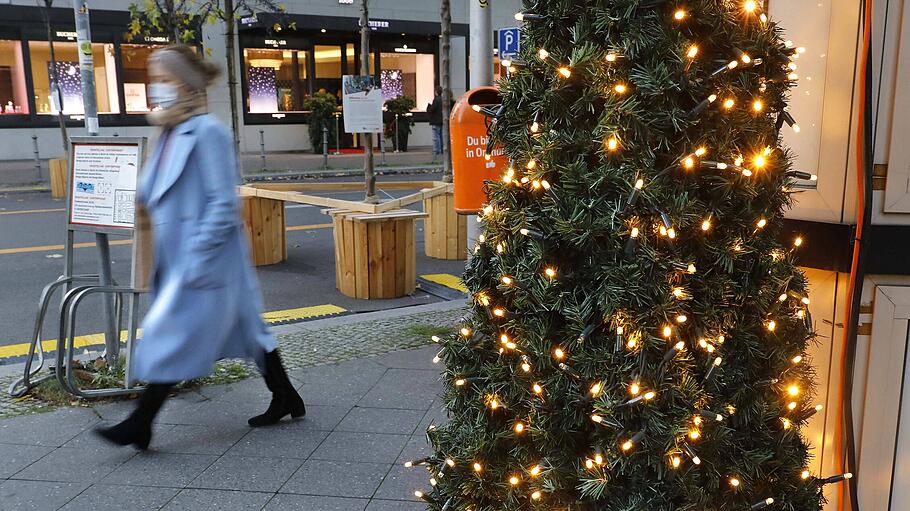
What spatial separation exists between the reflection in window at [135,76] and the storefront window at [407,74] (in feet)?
26.1

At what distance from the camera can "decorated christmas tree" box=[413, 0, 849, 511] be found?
2240 mm

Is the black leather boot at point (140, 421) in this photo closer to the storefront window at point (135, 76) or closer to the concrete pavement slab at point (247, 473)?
the concrete pavement slab at point (247, 473)

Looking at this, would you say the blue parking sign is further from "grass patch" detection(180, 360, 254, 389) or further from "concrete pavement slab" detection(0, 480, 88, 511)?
"concrete pavement slab" detection(0, 480, 88, 511)

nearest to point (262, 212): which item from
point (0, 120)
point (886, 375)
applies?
point (886, 375)

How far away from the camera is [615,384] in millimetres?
2307

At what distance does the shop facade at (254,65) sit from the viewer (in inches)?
861

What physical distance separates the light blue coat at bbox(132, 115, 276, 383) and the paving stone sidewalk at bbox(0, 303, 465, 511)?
529 millimetres

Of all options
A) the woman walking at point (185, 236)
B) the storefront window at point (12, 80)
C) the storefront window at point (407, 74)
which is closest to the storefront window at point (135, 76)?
the storefront window at point (12, 80)

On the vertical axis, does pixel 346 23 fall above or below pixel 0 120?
above

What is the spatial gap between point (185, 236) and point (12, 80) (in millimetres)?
21714

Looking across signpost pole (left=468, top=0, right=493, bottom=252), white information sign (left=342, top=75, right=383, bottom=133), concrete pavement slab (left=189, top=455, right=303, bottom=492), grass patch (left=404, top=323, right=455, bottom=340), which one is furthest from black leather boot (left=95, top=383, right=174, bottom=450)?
white information sign (left=342, top=75, right=383, bottom=133)

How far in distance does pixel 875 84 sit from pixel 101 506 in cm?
368

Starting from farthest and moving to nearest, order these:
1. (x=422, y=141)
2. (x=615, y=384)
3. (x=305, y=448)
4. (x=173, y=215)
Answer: (x=422, y=141) → (x=305, y=448) → (x=173, y=215) → (x=615, y=384)

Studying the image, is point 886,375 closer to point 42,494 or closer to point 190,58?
point 190,58
